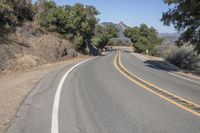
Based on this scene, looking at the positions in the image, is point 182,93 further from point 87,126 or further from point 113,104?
point 87,126

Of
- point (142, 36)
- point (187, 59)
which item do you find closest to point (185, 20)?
point (187, 59)

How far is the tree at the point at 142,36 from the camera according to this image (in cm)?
8412

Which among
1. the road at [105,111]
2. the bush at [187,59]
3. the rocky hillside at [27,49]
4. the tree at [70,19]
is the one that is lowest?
the bush at [187,59]

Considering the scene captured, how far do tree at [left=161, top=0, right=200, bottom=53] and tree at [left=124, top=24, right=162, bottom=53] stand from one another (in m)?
57.9

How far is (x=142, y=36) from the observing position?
8994 cm

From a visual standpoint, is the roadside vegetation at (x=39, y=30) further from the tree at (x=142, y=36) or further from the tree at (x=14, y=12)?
the tree at (x=142, y=36)

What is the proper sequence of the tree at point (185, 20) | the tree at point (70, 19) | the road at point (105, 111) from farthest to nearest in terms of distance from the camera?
1. the tree at point (70, 19)
2. the tree at point (185, 20)
3. the road at point (105, 111)

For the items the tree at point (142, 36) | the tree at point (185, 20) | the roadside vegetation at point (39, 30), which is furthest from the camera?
the tree at point (142, 36)

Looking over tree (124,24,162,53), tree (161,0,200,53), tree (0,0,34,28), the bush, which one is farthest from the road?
tree (124,24,162,53)

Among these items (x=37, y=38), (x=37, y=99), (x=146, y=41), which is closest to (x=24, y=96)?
(x=37, y=99)

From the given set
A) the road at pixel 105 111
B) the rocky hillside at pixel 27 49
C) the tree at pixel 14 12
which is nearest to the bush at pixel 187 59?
the rocky hillside at pixel 27 49

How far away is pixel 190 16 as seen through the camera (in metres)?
22.2

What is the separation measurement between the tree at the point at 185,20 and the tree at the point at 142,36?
57882mm

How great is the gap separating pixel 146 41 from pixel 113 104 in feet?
250
